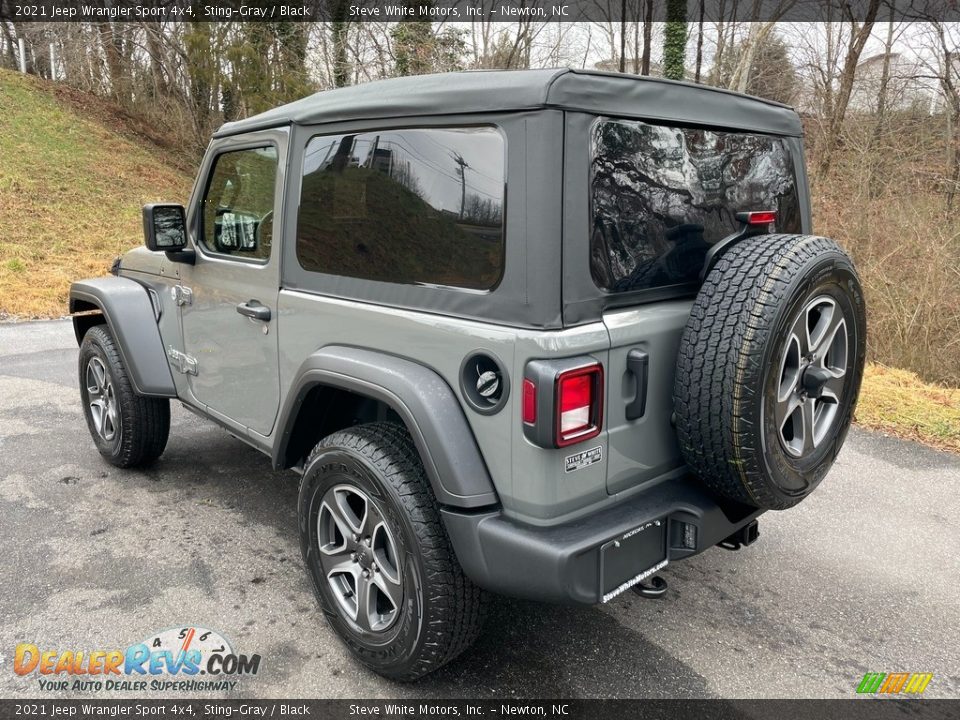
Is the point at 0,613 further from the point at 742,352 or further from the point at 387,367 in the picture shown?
the point at 742,352

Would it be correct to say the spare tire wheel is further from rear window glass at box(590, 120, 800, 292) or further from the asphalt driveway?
the asphalt driveway

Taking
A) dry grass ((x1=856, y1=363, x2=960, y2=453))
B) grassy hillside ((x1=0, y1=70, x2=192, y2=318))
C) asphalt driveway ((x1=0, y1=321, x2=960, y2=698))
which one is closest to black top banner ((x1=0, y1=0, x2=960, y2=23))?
grassy hillside ((x1=0, y1=70, x2=192, y2=318))

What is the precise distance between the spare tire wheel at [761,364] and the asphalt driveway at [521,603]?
771 millimetres

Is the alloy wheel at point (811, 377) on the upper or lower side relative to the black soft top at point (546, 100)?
lower

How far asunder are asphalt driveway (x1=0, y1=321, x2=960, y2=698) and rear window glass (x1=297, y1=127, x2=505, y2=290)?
1.42 meters

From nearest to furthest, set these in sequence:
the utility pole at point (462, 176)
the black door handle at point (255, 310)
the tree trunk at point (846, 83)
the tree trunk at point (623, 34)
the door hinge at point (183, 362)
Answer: the utility pole at point (462, 176), the black door handle at point (255, 310), the door hinge at point (183, 362), the tree trunk at point (846, 83), the tree trunk at point (623, 34)

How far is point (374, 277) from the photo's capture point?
254 centimetres

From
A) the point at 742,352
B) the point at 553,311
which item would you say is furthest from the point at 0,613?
the point at 742,352

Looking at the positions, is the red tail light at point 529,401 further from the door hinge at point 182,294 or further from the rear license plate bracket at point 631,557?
the door hinge at point 182,294

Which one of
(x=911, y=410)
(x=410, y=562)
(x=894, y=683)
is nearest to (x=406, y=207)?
(x=410, y=562)

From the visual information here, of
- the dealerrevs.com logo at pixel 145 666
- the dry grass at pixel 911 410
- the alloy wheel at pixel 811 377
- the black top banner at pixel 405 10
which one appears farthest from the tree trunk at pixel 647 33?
the dealerrevs.com logo at pixel 145 666

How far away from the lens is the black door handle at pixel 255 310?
2.98 meters

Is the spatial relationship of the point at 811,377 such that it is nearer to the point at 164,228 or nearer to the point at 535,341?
the point at 535,341

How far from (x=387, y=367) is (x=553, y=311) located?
2.00 feet
